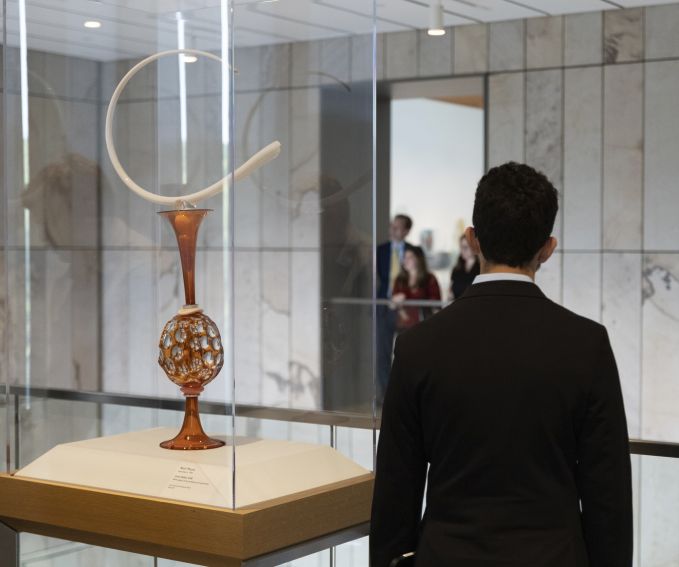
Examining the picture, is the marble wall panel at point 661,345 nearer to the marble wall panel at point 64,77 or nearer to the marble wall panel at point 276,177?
the marble wall panel at point 276,177

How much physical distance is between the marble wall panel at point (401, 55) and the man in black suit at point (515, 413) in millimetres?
7888

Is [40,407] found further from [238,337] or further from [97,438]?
[238,337]

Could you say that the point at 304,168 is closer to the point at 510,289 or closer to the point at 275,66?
the point at 275,66

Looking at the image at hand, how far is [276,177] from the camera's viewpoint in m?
3.27

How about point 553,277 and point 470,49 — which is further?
point 470,49

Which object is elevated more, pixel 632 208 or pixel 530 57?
pixel 530 57

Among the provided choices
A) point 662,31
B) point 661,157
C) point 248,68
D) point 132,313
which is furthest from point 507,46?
point 248,68

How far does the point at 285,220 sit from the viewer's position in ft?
11.0

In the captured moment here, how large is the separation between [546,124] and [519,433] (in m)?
7.42

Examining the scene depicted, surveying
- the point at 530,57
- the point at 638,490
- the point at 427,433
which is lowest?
the point at 638,490

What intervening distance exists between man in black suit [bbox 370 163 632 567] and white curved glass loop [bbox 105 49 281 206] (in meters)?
0.95

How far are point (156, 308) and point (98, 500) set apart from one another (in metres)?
0.72

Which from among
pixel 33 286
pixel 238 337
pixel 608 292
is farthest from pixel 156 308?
pixel 608 292

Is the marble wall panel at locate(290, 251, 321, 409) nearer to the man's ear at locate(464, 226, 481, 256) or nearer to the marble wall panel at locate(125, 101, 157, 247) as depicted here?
the marble wall panel at locate(125, 101, 157, 247)
